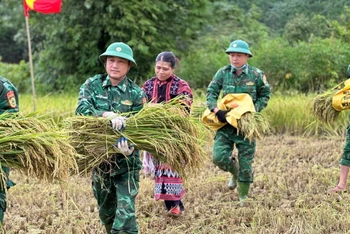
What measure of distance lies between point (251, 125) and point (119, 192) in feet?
5.50

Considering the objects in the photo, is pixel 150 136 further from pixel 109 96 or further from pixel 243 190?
pixel 243 190

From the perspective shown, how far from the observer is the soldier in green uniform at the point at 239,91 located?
5.09 m

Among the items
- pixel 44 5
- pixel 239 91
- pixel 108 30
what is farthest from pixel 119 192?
pixel 108 30

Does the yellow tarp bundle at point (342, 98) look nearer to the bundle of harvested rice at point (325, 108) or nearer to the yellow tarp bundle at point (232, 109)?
the bundle of harvested rice at point (325, 108)

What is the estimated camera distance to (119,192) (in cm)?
368

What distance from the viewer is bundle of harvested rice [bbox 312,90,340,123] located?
5426 millimetres

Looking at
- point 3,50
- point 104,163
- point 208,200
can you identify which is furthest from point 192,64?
point 3,50

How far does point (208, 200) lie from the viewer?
5.29m

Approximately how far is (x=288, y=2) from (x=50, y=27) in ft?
27.3

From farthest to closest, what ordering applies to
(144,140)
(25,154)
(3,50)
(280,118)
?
(3,50) → (280,118) → (144,140) → (25,154)

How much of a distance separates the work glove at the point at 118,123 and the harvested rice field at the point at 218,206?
0.58 meters

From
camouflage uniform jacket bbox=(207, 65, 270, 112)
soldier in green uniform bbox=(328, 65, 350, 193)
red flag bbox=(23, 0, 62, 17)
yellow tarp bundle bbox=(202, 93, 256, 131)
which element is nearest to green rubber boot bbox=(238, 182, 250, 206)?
yellow tarp bundle bbox=(202, 93, 256, 131)

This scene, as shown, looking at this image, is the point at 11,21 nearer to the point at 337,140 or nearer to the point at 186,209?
the point at 337,140

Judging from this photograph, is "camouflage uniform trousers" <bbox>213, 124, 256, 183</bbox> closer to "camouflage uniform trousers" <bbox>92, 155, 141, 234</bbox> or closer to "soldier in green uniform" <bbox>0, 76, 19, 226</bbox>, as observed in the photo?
"camouflage uniform trousers" <bbox>92, 155, 141, 234</bbox>
